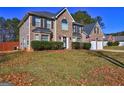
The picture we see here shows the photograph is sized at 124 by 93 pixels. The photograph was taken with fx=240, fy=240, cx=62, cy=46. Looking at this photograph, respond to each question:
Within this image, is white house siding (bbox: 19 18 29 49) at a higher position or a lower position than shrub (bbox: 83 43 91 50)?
higher

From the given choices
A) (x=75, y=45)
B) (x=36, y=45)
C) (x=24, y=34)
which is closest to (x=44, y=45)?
(x=36, y=45)

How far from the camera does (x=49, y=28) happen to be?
28.9 metres

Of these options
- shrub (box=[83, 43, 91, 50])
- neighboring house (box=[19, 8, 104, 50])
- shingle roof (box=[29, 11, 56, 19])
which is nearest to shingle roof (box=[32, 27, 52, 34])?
neighboring house (box=[19, 8, 104, 50])

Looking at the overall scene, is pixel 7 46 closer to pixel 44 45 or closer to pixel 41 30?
pixel 41 30

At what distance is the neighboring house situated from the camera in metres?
26.4

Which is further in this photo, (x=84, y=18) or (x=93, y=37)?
(x=84, y=18)

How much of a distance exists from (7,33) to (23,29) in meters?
10.3

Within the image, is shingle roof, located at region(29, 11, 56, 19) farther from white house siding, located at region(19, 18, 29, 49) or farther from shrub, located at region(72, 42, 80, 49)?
shrub, located at region(72, 42, 80, 49)

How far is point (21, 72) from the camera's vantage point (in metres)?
10.9

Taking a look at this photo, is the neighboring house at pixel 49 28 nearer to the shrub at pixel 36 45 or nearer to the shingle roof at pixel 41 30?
the shingle roof at pixel 41 30

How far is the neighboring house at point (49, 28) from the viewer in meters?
26.4
